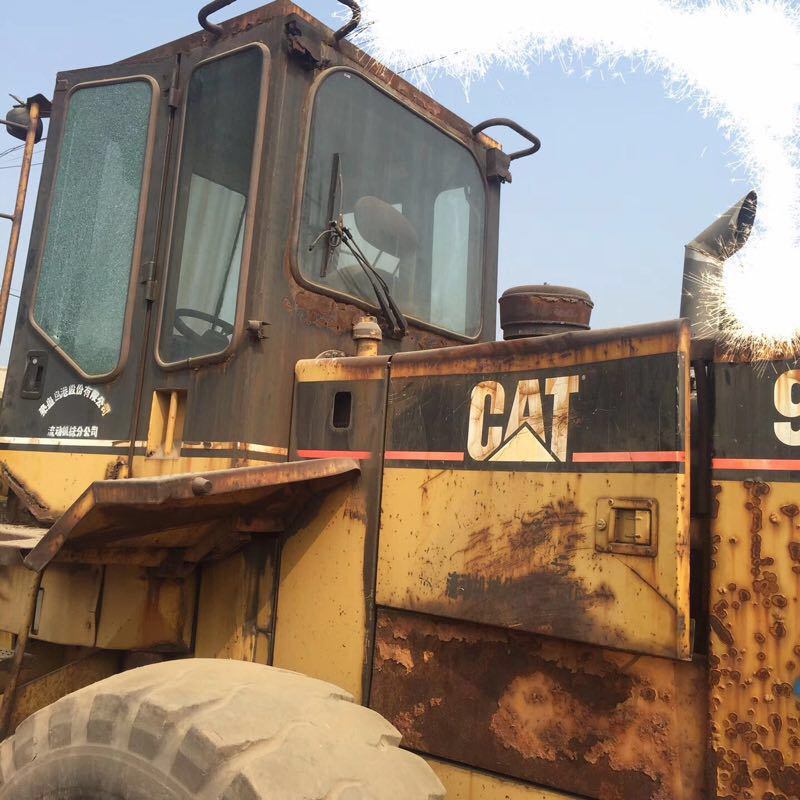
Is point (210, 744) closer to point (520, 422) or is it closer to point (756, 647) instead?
point (520, 422)

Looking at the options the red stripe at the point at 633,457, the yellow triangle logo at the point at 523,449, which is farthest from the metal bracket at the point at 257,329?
the red stripe at the point at 633,457

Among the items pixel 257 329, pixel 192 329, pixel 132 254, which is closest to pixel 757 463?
pixel 257 329

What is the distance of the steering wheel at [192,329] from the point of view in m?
2.78

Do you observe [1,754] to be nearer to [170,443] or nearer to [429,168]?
[170,443]

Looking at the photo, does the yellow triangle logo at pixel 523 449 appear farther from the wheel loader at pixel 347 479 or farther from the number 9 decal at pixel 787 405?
the number 9 decal at pixel 787 405

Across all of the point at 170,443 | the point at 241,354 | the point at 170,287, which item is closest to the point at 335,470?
the point at 241,354

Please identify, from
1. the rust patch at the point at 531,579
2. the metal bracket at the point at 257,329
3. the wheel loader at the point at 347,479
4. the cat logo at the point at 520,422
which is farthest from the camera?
the metal bracket at the point at 257,329

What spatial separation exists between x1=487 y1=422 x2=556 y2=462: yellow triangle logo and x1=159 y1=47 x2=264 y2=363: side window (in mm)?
1043

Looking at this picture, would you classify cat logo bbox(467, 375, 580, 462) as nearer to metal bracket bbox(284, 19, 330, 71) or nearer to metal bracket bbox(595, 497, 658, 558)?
metal bracket bbox(595, 497, 658, 558)

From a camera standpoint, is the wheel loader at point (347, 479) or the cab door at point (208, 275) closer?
the wheel loader at point (347, 479)

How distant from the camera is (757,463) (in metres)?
1.77

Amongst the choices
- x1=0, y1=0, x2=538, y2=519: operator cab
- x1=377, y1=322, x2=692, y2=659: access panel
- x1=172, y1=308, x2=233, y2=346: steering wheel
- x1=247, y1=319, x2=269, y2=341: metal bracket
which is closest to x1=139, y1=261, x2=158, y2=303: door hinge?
x1=0, y1=0, x2=538, y2=519: operator cab

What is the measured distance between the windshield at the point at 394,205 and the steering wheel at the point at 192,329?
1.13 feet

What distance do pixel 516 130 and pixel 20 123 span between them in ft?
7.13
